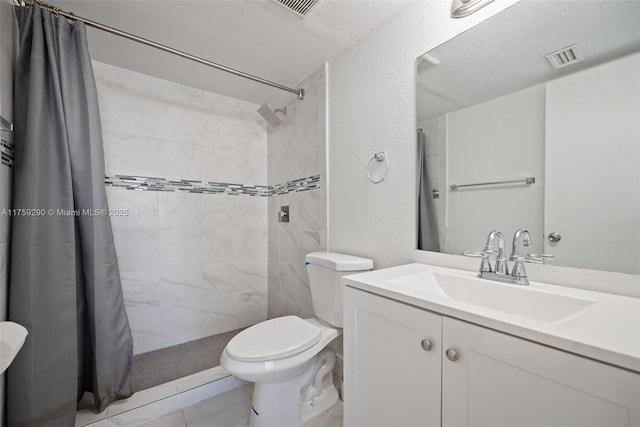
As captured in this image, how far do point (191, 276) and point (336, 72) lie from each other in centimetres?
186

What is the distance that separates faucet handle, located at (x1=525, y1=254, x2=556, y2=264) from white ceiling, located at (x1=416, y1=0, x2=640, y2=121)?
0.58 metres

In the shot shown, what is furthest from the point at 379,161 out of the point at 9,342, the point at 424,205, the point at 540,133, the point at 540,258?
the point at 9,342

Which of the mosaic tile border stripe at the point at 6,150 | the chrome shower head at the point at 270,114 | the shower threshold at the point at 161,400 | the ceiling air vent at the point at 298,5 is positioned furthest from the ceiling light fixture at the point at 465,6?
the shower threshold at the point at 161,400

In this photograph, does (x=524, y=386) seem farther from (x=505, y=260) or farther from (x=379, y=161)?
(x=379, y=161)

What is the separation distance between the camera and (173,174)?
1989 millimetres

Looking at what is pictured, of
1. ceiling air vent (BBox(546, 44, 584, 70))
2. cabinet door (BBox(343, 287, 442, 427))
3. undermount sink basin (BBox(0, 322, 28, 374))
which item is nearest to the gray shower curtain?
Result: undermount sink basin (BBox(0, 322, 28, 374))

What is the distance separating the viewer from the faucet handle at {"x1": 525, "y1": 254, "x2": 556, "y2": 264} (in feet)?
2.71

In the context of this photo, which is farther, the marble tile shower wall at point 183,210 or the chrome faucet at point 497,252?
the marble tile shower wall at point 183,210

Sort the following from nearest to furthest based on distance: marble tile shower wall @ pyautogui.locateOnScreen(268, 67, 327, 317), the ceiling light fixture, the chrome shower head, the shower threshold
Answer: the ceiling light fixture
the shower threshold
marble tile shower wall @ pyautogui.locateOnScreen(268, 67, 327, 317)
the chrome shower head

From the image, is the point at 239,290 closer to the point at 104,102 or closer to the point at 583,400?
the point at 104,102

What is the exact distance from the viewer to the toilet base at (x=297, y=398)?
3.91 feet

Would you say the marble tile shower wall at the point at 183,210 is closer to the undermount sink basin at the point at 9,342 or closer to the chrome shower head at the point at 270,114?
the chrome shower head at the point at 270,114

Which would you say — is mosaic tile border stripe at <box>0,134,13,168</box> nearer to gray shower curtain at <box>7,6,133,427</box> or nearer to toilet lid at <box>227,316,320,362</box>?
gray shower curtain at <box>7,6,133,427</box>

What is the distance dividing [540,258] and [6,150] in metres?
2.12
